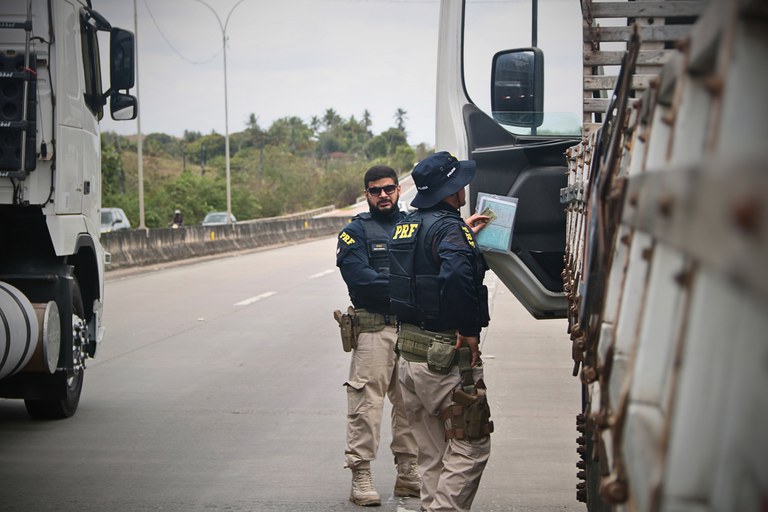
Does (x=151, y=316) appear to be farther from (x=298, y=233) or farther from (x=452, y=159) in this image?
(x=298, y=233)

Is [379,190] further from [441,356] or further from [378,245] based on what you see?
[441,356]

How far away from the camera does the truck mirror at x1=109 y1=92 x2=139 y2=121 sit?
306 inches

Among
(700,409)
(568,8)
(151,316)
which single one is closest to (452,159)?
(568,8)

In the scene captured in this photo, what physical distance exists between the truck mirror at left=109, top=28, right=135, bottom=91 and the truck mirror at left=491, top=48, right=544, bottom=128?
9.59ft

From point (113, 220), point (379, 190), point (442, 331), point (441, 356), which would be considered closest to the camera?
point (441, 356)

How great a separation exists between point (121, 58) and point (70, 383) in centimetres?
242

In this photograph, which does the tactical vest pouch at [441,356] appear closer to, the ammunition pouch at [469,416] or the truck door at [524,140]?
the ammunition pouch at [469,416]

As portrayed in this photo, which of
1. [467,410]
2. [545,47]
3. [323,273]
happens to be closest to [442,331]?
[467,410]

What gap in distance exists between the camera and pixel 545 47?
19.7 feet

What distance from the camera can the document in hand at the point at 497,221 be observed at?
5.54m

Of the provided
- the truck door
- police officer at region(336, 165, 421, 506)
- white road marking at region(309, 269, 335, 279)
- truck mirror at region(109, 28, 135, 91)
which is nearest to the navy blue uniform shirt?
police officer at region(336, 165, 421, 506)

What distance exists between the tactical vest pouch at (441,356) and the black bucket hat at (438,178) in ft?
2.14

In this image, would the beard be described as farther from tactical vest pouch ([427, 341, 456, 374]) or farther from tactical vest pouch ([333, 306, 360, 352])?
tactical vest pouch ([427, 341, 456, 374])

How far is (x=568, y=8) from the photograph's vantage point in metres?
5.95
